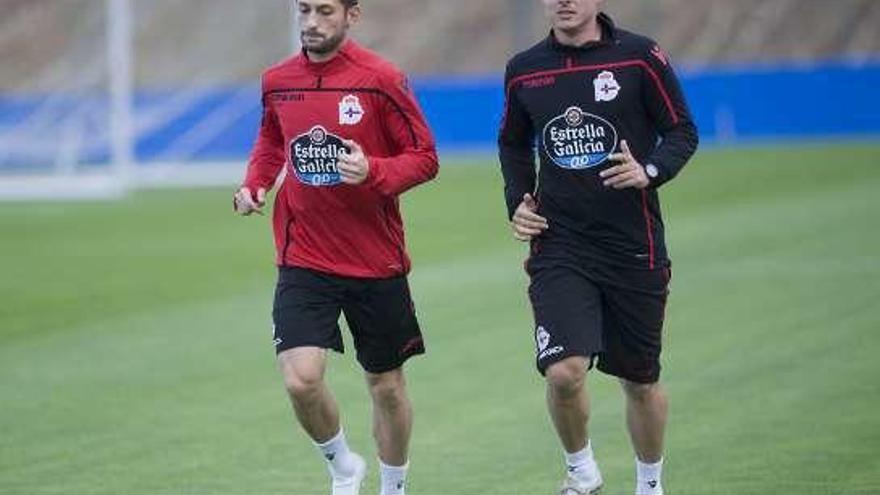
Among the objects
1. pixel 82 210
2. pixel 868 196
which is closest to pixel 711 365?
pixel 868 196

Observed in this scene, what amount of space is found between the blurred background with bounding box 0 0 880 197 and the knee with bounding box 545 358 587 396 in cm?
2380

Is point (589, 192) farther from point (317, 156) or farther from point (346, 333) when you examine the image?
point (346, 333)

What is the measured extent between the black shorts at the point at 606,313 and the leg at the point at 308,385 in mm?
939

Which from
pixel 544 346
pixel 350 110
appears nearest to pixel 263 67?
pixel 350 110

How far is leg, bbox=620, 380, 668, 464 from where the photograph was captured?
990cm

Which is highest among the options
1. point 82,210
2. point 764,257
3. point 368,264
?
point 368,264

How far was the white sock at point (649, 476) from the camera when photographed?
10039 millimetres

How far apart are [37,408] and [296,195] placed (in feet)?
14.3

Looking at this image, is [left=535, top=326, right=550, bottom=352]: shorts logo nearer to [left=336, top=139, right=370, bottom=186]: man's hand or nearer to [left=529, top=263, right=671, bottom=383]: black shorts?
[left=529, top=263, right=671, bottom=383]: black shorts

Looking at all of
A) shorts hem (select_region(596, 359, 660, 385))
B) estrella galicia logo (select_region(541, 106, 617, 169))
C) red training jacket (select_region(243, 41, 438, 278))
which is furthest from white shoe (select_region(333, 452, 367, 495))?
estrella galicia logo (select_region(541, 106, 617, 169))

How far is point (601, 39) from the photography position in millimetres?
9609

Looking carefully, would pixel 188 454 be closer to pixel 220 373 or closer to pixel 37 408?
pixel 37 408

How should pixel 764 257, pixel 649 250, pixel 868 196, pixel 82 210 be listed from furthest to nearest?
pixel 82 210 < pixel 868 196 < pixel 764 257 < pixel 649 250

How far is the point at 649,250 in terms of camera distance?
381 inches
